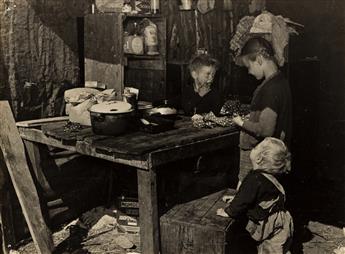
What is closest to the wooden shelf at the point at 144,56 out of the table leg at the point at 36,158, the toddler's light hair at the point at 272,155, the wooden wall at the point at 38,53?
the wooden wall at the point at 38,53

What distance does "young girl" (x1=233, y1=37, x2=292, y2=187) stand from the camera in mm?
4871

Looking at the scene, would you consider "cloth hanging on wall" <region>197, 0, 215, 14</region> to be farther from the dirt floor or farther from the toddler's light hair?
the toddler's light hair

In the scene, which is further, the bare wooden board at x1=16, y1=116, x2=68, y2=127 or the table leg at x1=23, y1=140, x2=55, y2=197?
the table leg at x1=23, y1=140, x2=55, y2=197

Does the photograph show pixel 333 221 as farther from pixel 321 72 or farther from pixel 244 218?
pixel 321 72

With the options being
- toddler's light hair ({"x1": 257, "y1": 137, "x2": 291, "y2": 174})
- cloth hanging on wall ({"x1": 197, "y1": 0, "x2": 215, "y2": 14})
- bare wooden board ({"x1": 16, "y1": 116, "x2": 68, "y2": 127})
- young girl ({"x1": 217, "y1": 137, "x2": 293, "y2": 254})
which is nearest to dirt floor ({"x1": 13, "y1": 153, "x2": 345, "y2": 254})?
young girl ({"x1": 217, "y1": 137, "x2": 293, "y2": 254})

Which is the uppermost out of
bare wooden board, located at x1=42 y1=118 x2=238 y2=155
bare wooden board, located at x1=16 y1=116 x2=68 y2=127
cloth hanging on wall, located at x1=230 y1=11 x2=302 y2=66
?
cloth hanging on wall, located at x1=230 y1=11 x2=302 y2=66

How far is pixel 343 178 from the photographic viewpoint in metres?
8.38

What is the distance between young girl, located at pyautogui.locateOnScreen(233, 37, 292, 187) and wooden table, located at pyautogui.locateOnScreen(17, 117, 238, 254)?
395 mm

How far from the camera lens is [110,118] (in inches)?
187

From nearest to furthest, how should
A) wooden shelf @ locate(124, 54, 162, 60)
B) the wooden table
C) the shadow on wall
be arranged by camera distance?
the wooden table
the shadow on wall
wooden shelf @ locate(124, 54, 162, 60)

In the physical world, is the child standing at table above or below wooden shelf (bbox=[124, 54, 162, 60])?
below

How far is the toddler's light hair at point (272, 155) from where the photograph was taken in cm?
448

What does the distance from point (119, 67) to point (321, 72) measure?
4.64 meters

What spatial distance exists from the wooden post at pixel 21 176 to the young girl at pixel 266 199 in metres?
2.24
